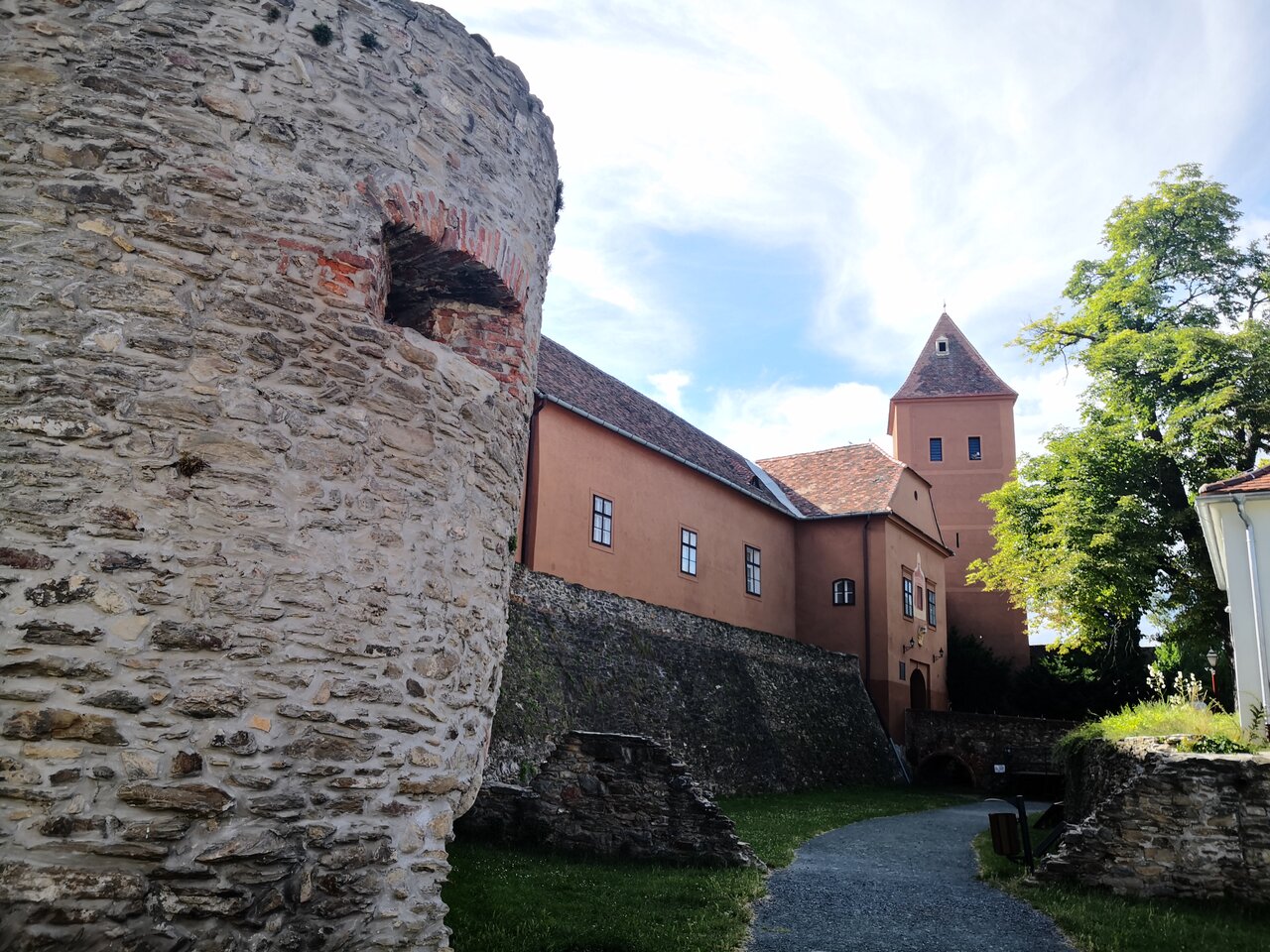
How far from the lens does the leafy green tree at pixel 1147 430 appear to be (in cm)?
1864

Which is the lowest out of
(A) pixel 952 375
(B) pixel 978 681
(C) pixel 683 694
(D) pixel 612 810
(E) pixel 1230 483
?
(D) pixel 612 810

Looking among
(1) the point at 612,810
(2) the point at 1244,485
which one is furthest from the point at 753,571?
(1) the point at 612,810

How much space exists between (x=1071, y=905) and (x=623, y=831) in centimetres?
448

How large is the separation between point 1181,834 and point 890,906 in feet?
9.93

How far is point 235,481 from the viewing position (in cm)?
408

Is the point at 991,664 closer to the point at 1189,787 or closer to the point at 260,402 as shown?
the point at 1189,787

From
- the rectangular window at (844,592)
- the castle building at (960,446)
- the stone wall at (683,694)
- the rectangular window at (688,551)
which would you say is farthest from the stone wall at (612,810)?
the castle building at (960,446)

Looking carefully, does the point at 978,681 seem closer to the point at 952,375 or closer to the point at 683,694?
the point at 952,375

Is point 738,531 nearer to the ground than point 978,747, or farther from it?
farther from it

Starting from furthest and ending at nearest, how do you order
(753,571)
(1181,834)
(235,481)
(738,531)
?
(753,571)
(738,531)
(1181,834)
(235,481)

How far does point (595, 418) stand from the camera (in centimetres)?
2053

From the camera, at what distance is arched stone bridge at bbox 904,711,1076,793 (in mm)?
25500

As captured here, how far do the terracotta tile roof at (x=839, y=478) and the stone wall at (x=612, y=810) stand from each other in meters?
19.4

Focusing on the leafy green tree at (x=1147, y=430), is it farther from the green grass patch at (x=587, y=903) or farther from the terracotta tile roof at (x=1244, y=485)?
the green grass patch at (x=587, y=903)
